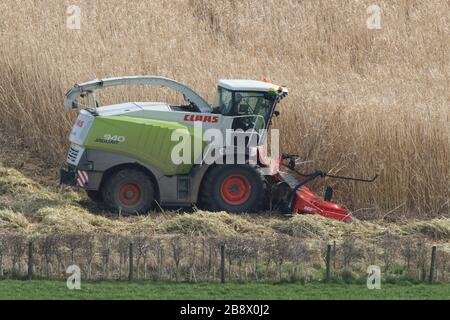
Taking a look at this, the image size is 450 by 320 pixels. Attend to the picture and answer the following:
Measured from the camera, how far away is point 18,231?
13867 mm

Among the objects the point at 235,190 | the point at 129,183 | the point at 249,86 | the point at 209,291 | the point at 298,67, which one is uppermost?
the point at 298,67

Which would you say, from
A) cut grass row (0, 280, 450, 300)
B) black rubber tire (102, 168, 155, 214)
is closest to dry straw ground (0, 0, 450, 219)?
black rubber tire (102, 168, 155, 214)

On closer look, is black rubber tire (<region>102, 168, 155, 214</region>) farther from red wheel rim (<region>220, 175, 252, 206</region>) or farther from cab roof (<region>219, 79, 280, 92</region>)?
cab roof (<region>219, 79, 280, 92</region>)

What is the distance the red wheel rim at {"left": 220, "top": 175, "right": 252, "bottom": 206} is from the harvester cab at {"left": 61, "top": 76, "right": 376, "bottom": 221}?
0.6 inches

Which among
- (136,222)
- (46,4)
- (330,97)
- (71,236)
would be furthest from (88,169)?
(46,4)

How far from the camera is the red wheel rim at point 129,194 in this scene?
15.4 meters

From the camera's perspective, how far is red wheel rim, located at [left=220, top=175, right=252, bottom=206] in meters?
15.5

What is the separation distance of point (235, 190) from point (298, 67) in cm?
Answer: 709

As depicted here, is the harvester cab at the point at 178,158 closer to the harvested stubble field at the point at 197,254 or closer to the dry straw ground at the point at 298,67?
the harvested stubble field at the point at 197,254

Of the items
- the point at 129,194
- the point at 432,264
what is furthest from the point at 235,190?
the point at 432,264

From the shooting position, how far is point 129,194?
15484 millimetres

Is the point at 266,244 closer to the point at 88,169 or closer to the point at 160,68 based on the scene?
the point at 88,169

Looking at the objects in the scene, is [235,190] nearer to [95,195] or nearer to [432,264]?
[95,195]

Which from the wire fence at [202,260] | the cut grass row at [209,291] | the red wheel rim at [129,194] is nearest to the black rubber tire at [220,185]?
the red wheel rim at [129,194]
